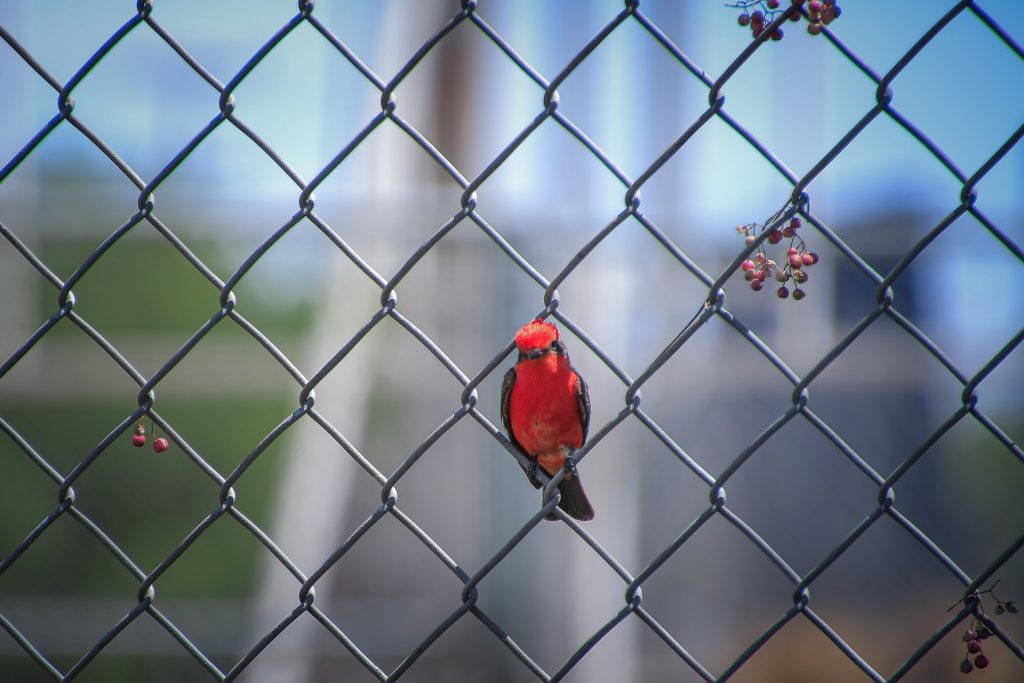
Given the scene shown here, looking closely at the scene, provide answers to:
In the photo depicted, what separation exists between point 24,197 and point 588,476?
14.1 ft

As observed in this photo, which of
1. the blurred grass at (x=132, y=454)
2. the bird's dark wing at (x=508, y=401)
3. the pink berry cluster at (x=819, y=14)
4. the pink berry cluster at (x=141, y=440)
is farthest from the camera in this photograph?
the blurred grass at (x=132, y=454)

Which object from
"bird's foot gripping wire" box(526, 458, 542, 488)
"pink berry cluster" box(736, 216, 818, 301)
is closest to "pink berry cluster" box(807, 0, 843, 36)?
"pink berry cluster" box(736, 216, 818, 301)

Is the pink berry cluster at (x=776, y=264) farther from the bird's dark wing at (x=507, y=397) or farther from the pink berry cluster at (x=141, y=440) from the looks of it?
the pink berry cluster at (x=141, y=440)

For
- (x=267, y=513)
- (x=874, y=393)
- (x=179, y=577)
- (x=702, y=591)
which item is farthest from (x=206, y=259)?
Result: (x=874, y=393)

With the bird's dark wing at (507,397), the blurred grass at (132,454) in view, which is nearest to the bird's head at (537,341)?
the bird's dark wing at (507,397)

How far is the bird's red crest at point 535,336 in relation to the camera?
1.82 meters

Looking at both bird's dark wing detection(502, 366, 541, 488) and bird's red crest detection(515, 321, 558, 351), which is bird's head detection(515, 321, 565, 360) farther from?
bird's dark wing detection(502, 366, 541, 488)

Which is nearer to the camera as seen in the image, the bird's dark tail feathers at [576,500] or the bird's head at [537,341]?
the bird's head at [537,341]

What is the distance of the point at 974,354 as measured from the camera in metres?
4.04

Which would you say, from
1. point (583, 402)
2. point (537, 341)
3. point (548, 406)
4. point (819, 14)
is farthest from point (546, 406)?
point (819, 14)

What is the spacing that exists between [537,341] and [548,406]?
0.24 metres

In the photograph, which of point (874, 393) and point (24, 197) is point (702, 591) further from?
point (24, 197)

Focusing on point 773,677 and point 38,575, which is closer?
point 773,677

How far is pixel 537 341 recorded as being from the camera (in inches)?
73.4
